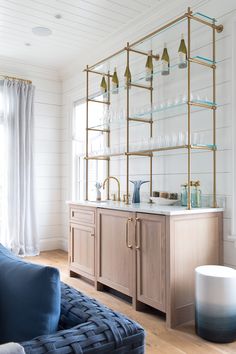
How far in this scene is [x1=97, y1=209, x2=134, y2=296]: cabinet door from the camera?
3053 mm

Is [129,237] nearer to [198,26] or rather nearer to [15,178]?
[198,26]

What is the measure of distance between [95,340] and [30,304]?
24 centimetres

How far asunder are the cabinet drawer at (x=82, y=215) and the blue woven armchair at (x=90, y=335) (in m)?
2.46

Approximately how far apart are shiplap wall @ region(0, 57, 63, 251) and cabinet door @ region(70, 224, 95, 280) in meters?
1.60

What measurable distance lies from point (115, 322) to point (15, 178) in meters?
A: 4.29

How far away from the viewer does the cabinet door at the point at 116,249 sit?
3.05 metres

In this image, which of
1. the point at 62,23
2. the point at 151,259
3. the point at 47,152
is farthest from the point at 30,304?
the point at 47,152

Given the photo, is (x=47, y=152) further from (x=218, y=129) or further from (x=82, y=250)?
(x=218, y=129)

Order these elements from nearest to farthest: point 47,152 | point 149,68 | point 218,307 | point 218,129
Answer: point 218,307 < point 218,129 < point 149,68 < point 47,152

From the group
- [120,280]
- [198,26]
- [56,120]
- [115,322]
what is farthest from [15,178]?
[115,322]

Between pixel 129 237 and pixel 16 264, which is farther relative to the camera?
pixel 129 237

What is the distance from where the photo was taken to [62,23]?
156 inches

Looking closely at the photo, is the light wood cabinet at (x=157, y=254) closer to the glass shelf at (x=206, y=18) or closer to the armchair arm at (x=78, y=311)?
the armchair arm at (x=78, y=311)

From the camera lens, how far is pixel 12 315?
111 centimetres
